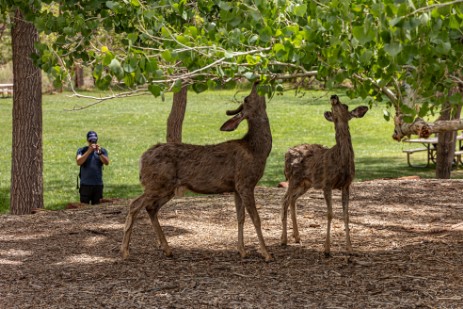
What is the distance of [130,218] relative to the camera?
28.5 feet

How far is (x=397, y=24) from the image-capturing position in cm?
450

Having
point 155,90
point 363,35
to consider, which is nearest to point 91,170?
point 155,90

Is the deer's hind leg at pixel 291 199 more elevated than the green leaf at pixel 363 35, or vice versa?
the green leaf at pixel 363 35

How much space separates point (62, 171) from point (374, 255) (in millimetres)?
13775

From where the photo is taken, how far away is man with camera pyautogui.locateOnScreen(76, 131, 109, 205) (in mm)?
13180

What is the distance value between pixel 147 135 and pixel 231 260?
70.6 feet

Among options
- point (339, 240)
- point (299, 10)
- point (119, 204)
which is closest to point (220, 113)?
point (119, 204)

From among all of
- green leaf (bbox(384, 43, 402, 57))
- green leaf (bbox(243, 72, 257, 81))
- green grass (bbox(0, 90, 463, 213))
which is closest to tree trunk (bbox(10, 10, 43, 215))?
green grass (bbox(0, 90, 463, 213))

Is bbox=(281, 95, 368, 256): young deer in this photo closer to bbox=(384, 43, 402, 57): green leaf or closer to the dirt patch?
the dirt patch

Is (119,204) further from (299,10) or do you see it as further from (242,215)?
(299,10)

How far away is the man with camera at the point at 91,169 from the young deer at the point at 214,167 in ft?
15.2

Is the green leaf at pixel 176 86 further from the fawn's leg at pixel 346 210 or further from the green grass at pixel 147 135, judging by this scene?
the green grass at pixel 147 135

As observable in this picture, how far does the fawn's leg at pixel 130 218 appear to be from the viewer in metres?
8.65

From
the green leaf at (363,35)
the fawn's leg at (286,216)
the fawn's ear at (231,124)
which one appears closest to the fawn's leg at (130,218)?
the fawn's ear at (231,124)
